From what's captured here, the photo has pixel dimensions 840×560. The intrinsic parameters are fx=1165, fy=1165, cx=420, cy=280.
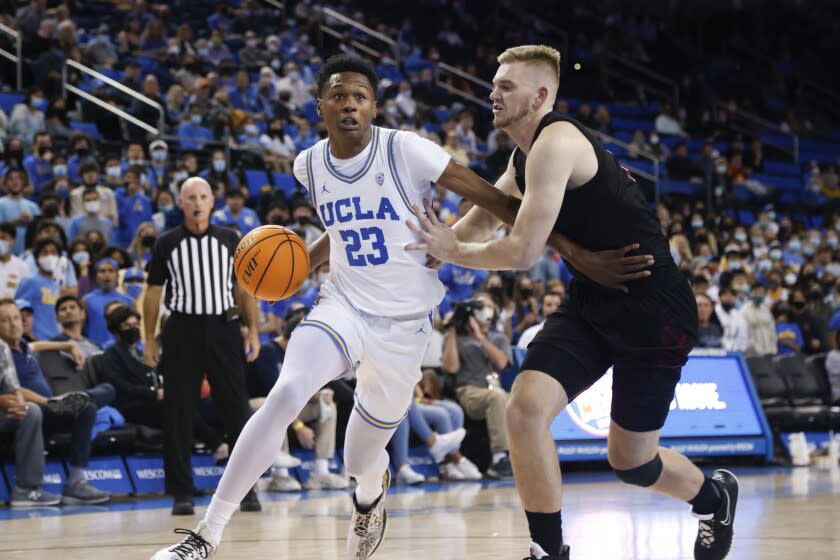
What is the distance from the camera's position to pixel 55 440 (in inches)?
366

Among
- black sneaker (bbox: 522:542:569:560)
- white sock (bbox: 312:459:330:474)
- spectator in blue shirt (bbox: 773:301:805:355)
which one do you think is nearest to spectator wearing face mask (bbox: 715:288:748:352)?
spectator in blue shirt (bbox: 773:301:805:355)

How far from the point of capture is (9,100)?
15055mm

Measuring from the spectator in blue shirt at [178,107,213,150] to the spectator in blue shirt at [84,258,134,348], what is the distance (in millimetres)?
4887

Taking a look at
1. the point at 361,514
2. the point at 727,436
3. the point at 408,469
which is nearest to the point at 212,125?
the point at 408,469

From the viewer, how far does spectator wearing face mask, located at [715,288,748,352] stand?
1450 cm

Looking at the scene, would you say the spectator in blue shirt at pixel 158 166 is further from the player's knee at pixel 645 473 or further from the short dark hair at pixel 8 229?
the player's knee at pixel 645 473

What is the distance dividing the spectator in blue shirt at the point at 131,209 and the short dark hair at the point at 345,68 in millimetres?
8234

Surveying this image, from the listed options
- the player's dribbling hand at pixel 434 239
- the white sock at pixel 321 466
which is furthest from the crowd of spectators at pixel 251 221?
the player's dribbling hand at pixel 434 239

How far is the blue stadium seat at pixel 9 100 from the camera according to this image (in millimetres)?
14977

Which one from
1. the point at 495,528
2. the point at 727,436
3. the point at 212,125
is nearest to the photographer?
the point at 495,528

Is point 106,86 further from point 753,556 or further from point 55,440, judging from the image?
point 753,556

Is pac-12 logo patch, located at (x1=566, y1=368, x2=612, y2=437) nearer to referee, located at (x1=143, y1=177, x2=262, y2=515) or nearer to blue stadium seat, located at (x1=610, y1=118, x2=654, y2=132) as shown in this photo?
referee, located at (x1=143, y1=177, x2=262, y2=515)

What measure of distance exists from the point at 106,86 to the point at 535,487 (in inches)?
508

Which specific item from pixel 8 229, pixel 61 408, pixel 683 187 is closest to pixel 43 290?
pixel 8 229
